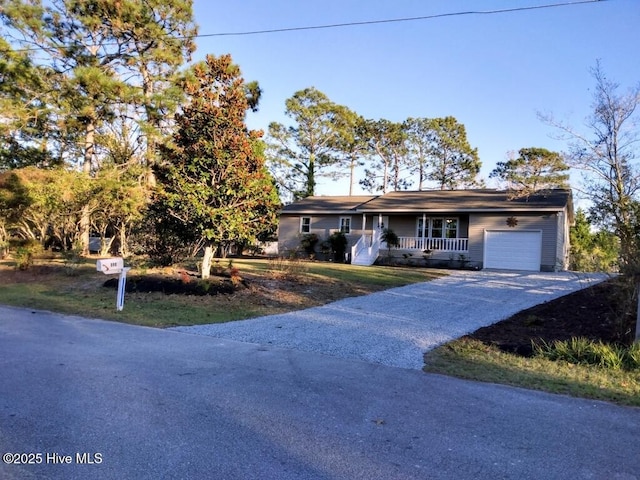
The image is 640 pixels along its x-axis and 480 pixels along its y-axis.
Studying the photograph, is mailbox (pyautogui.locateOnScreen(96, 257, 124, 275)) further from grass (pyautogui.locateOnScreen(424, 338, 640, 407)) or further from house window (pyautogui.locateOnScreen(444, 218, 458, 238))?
house window (pyautogui.locateOnScreen(444, 218, 458, 238))

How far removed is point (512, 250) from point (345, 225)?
10.1 meters

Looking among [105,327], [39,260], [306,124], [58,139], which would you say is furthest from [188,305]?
[306,124]

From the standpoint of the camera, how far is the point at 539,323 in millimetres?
8992

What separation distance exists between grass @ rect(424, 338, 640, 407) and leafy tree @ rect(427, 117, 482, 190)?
132ft

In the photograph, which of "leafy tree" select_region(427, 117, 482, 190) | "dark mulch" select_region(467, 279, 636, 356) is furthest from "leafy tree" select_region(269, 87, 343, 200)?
"dark mulch" select_region(467, 279, 636, 356)

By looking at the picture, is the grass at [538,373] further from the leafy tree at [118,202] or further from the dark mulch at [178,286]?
the leafy tree at [118,202]

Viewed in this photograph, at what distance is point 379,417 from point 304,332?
13.6 feet

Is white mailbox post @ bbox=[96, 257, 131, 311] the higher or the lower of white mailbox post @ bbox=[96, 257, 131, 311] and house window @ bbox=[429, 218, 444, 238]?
the lower

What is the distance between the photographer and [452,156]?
4531 centimetres

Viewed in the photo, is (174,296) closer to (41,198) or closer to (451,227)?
(41,198)

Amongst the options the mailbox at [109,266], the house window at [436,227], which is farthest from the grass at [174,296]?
the house window at [436,227]

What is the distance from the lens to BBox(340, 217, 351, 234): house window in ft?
96.0

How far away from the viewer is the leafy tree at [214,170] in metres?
12.6

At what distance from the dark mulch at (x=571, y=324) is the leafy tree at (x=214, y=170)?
23.7 ft
